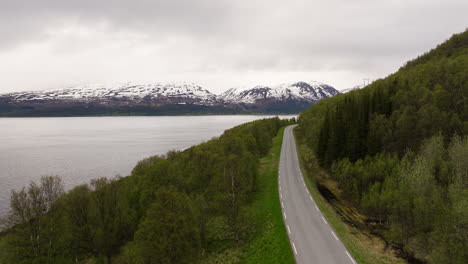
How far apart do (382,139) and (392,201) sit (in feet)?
72.3

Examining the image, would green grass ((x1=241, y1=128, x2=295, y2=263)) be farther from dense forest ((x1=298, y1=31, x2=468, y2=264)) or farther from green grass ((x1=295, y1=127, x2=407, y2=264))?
dense forest ((x1=298, y1=31, x2=468, y2=264))

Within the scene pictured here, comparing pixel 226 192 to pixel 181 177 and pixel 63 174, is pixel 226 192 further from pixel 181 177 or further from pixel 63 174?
pixel 63 174

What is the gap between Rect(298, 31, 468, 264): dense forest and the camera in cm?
2505

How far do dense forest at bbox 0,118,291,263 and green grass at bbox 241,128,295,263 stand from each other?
7.35ft

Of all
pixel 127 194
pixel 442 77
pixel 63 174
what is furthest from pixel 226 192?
pixel 63 174

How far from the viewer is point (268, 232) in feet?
100

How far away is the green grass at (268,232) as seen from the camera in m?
25.7

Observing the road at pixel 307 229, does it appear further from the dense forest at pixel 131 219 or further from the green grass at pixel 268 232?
the dense forest at pixel 131 219

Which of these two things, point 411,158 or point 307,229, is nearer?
point 307,229

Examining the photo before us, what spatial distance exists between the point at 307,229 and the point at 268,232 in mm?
4694

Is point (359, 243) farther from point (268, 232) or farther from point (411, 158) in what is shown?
point (411, 158)

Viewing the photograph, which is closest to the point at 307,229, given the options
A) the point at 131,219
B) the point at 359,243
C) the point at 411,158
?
the point at 359,243

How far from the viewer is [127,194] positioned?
123ft

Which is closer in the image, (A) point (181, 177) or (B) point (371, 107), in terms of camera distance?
(A) point (181, 177)
